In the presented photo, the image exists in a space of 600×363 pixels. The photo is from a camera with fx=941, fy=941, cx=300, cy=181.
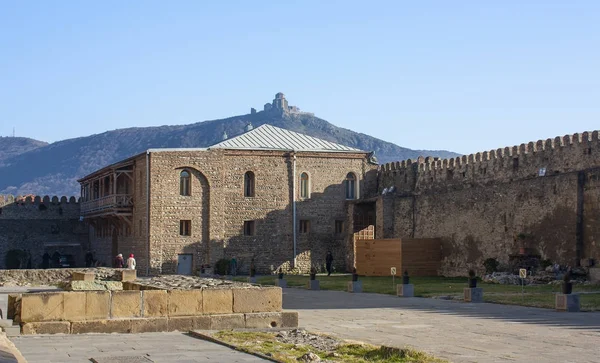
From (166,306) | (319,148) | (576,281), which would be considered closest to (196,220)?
(319,148)

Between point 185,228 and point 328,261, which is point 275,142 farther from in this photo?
point 328,261

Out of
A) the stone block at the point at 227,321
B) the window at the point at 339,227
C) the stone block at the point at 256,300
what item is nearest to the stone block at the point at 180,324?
the stone block at the point at 227,321

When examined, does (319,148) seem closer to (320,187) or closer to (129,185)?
(320,187)

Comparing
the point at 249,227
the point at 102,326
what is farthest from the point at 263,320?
the point at 249,227

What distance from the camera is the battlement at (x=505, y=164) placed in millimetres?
29812

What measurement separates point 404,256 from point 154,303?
22940 millimetres

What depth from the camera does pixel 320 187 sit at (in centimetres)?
4347

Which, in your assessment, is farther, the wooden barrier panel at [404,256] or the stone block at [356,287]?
the wooden barrier panel at [404,256]

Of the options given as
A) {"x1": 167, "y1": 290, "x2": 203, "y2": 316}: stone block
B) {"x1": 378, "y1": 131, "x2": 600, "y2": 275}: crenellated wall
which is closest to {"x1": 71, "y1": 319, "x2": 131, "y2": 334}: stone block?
{"x1": 167, "y1": 290, "x2": 203, "y2": 316}: stone block

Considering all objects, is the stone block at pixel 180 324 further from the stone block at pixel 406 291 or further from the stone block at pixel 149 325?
the stone block at pixel 406 291

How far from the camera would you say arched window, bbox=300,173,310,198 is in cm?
4325

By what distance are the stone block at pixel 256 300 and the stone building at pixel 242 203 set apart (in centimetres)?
2536

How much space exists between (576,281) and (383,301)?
7.59m

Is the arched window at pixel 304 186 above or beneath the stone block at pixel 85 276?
above
